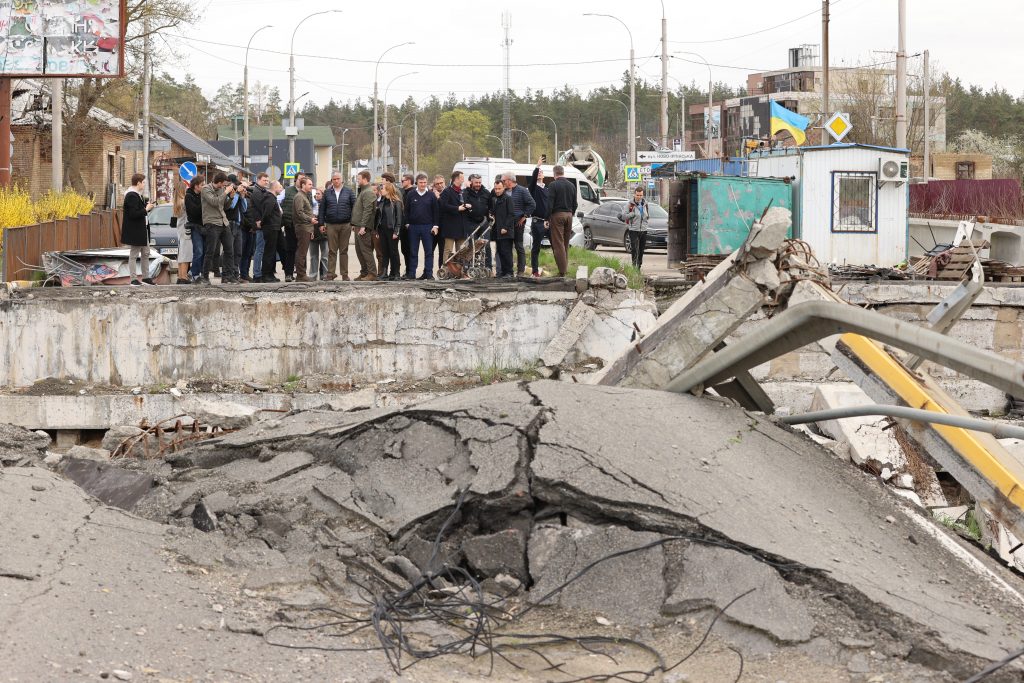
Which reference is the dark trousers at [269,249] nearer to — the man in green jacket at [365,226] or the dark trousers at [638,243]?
the man in green jacket at [365,226]

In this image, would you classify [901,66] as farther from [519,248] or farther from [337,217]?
[337,217]

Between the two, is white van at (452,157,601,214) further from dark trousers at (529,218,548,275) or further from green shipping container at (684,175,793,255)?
dark trousers at (529,218,548,275)

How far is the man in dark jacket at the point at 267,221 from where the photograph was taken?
17875mm

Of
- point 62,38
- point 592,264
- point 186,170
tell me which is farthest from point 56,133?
point 592,264

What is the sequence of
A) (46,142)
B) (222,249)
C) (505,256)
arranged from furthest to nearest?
1. (46,142)
2. (505,256)
3. (222,249)

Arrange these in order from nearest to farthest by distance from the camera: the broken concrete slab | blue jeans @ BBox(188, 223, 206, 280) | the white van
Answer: the broken concrete slab
blue jeans @ BBox(188, 223, 206, 280)
the white van

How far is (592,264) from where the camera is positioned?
65.0 ft

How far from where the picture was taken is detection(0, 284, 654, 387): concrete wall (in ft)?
51.2

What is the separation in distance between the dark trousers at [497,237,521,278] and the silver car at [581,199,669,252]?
43.7 feet

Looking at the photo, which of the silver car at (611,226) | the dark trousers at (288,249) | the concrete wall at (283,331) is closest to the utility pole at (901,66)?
the silver car at (611,226)

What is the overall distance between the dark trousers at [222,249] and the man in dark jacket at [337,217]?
1.56 meters

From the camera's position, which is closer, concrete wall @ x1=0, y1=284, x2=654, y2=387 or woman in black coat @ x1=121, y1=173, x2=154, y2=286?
concrete wall @ x1=0, y1=284, x2=654, y2=387

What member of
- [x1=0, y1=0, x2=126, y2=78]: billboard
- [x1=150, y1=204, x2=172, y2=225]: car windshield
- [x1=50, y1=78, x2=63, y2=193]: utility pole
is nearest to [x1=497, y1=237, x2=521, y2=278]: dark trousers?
[x1=0, y1=0, x2=126, y2=78]: billboard

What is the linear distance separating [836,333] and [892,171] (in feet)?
55.3
